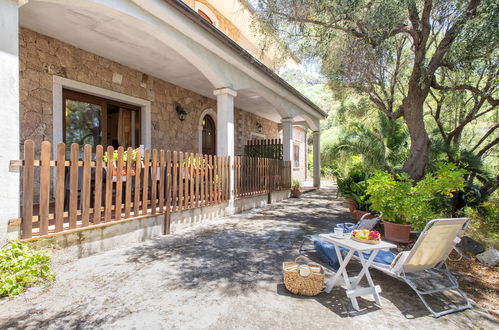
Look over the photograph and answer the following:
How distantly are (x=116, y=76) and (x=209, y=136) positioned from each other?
12.2 feet

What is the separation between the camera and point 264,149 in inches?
412

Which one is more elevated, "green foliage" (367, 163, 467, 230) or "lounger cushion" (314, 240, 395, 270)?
"green foliage" (367, 163, 467, 230)

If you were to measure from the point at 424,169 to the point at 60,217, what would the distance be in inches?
254

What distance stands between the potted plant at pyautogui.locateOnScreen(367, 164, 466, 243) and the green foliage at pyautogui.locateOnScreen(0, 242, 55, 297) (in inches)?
182

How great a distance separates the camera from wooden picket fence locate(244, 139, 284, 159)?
10070mm

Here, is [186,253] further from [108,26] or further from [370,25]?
[370,25]

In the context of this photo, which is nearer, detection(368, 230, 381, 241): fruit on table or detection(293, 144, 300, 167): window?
detection(368, 230, 381, 241): fruit on table

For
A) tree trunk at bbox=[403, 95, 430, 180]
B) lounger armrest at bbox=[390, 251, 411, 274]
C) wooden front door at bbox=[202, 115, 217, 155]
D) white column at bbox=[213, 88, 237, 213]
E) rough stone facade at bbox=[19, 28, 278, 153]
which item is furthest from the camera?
wooden front door at bbox=[202, 115, 217, 155]

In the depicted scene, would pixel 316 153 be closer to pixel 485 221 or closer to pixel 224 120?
pixel 485 221

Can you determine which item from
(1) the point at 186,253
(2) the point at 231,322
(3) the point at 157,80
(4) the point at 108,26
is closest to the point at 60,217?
(1) the point at 186,253

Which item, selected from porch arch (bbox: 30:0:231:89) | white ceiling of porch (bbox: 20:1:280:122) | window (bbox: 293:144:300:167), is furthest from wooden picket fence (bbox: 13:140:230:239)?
window (bbox: 293:144:300:167)

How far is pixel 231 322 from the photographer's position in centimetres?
210

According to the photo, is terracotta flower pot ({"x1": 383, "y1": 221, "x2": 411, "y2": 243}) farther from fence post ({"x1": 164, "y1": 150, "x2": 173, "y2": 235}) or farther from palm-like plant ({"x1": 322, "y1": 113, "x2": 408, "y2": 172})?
palm-like plant ({"x1": 322, "y1": 113, "x2": 408, "y2": 172})

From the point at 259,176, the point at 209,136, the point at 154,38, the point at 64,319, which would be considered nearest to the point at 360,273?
the point at 64,319
